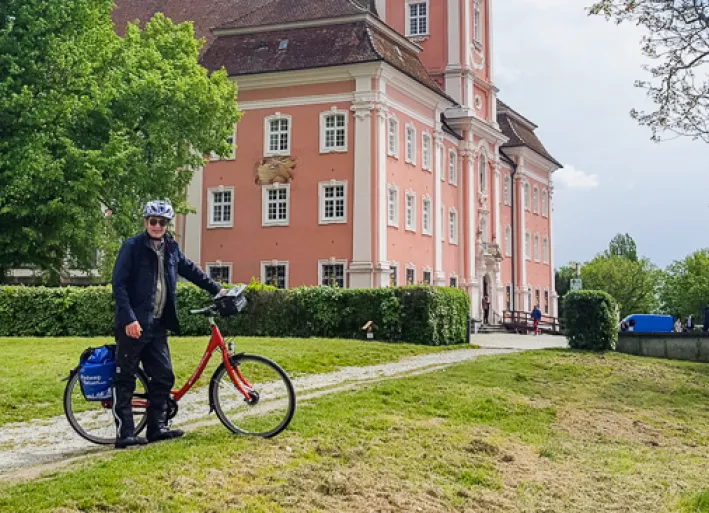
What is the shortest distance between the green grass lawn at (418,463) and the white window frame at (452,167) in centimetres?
3208

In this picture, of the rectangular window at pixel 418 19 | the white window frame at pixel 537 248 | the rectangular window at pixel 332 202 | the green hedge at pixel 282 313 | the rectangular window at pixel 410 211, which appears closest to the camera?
the green hedge at pixel 282 313

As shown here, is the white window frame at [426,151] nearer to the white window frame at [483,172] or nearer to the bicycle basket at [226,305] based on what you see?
the white window frame at [483,172]

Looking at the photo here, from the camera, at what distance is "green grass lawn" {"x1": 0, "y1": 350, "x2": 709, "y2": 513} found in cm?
606

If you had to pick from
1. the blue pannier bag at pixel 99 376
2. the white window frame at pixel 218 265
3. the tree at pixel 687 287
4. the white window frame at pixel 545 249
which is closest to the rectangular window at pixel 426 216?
the white window frame at pixel 218 265

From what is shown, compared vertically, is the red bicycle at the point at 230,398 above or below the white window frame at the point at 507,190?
below

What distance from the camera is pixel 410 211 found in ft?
128

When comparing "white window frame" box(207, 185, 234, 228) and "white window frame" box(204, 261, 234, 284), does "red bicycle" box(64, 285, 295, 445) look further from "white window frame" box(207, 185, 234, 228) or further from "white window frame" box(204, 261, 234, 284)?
"white window frame" box(207, 185, 234, 228)

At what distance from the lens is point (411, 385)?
12938 mm

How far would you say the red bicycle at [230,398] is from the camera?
791cm

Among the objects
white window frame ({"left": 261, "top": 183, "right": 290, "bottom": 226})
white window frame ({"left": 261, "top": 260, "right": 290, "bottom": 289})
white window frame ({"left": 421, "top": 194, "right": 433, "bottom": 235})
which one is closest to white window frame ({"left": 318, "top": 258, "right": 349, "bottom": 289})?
white window frame ({"left": 261, "top": 260, "right": 290, "bottom": 289})

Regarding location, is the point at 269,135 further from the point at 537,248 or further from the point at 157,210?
the point at 157,210

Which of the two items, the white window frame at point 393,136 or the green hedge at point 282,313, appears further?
the white window frame at point 393,136

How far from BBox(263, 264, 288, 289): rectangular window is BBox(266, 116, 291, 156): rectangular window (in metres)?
4.82

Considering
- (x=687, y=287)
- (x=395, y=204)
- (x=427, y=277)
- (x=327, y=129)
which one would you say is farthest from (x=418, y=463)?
(x=687, y=287)
